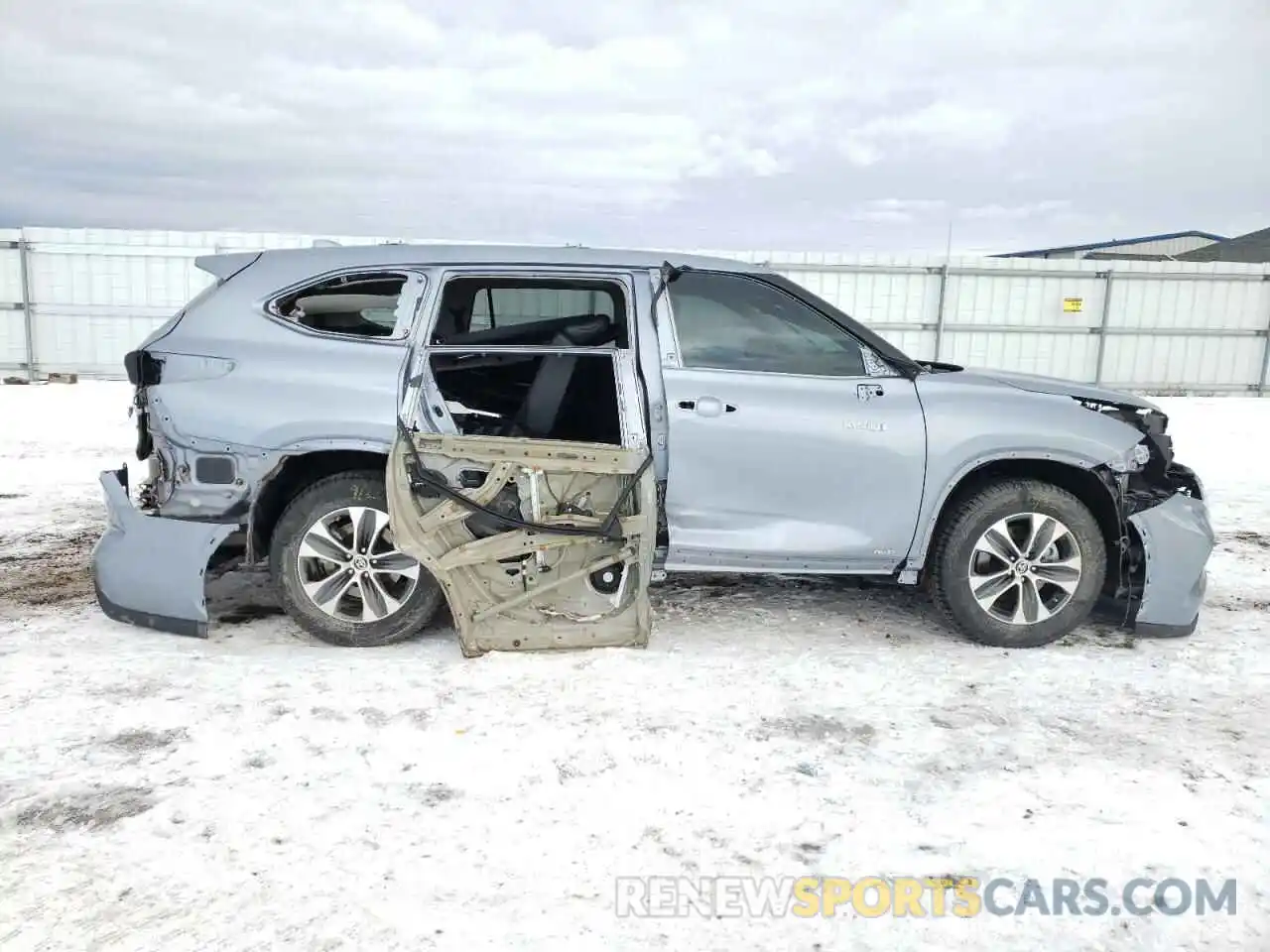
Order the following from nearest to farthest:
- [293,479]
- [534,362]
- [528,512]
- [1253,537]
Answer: [528,512], [293,479], [534,362], [1253,537]

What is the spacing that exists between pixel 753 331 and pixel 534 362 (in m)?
1.18

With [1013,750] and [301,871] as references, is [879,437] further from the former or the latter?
[301,871]

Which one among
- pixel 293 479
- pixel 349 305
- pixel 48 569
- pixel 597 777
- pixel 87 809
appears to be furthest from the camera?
pixel 48 569

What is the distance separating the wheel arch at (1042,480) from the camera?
4141 millimetres

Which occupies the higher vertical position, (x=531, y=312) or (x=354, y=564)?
(x=531, y=312)

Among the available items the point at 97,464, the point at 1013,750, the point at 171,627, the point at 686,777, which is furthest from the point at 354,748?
the point at 97,464

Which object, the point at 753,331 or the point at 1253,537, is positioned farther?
the point at 1253,537

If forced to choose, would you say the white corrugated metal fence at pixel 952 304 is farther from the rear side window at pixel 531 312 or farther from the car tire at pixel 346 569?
the car tire at pixel 346 569

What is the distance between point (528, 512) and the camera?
12.8ft

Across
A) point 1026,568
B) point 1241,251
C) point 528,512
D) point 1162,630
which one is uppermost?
point 1241,251

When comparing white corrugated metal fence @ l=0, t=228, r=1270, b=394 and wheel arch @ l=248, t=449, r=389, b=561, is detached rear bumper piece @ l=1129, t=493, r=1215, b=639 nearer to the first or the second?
wheel arch @ l=248, t=449, r=389, b=561

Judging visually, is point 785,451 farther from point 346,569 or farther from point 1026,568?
point 346,569

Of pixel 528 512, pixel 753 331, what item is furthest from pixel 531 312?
pixel 528 512

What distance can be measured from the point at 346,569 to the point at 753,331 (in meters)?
2.14
